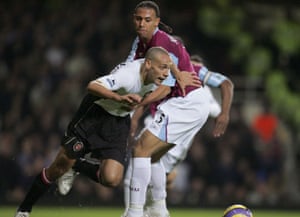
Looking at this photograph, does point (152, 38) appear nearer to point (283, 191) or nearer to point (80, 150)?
point (80, 150)

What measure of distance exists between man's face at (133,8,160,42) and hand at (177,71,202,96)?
46cm

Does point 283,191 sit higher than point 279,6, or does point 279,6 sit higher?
point 279,6

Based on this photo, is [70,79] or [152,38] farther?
[70,79]

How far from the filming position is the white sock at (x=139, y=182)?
7477 mm

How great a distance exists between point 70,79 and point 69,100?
36cm

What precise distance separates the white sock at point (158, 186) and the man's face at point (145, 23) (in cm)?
124

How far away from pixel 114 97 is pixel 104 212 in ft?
14.4

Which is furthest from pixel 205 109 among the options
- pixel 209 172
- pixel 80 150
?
pixel 209 172

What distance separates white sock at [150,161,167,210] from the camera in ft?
26.5

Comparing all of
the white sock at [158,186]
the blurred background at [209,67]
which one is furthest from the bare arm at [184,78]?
the blurred background at [209,67]

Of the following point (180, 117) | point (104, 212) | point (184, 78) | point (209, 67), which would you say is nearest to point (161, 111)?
point (180, 117)

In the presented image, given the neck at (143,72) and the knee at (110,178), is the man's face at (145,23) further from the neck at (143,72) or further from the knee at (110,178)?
the knee at (110,178)

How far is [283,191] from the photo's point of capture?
1323 centimetres

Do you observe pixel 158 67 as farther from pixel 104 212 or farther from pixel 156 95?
pixel 104 212
